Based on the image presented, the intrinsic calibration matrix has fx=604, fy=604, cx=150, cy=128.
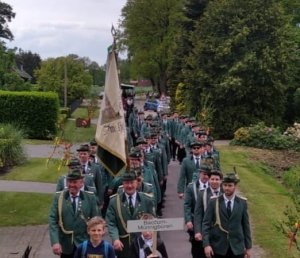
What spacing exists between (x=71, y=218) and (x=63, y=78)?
1963 inches

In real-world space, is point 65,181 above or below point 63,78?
above

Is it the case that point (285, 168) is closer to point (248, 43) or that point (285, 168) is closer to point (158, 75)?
point (248, 43)

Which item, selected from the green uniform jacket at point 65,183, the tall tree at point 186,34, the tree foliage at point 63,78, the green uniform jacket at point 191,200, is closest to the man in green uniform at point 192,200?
the green uniform jacket at point 191,200

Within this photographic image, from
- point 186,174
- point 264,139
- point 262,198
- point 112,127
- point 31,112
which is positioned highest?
point 112,127

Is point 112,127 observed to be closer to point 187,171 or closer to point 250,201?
point 187,171

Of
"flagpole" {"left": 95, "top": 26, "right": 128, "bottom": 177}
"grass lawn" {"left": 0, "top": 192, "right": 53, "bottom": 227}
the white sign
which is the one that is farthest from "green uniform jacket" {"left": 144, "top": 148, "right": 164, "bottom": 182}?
the white sign

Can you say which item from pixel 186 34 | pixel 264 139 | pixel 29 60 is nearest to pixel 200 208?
pixel 264 139

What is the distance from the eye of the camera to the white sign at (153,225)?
6.31m

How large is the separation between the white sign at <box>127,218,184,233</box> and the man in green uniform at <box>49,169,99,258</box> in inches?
71.8

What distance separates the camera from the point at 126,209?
797 centimetres

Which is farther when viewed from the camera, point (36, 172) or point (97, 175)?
point (36, 172)

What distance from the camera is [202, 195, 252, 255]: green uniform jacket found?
7.90 m

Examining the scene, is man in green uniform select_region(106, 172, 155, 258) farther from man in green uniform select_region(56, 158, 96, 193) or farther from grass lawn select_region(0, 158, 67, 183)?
grass lawn select_region(0, 158, 67, 183)

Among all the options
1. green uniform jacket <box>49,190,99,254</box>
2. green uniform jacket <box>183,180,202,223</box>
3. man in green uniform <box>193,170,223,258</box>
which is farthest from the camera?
green uniform jacket <box>183,180,202,223</box>
